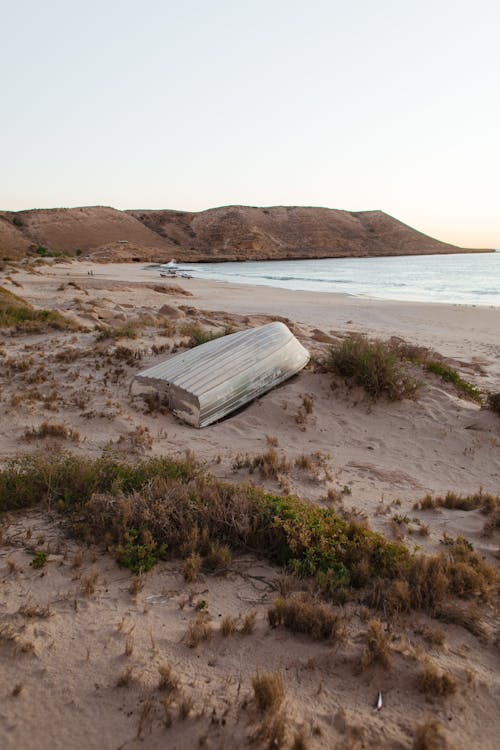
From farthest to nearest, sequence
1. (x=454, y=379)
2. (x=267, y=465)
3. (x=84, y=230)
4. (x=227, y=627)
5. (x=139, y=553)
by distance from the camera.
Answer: (x=84, y=230)
(x=454, y=379)
(x=267, y=465)
(x=139, y=553)
(x=227, y=627)

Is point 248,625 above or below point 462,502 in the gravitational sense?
above

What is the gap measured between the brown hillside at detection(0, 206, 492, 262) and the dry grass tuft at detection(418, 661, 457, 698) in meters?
63.6

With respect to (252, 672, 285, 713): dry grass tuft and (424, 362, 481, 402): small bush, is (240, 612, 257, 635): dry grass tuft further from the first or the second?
(424, 362, 481, 402): small bush

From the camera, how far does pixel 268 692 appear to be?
2604 mm

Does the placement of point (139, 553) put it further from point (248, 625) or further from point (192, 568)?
point (248, 625)

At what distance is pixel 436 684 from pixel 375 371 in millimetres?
5885

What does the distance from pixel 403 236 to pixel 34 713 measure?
417ft

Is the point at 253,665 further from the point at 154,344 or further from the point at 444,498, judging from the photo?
the point at 154,344

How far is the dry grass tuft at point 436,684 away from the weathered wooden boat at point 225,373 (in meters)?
4.90

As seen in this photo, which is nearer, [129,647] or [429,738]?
[429,738]

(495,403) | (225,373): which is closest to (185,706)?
(225,373)

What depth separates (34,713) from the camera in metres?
2.59

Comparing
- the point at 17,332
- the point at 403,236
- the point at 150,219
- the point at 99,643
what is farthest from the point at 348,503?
→ the point at 403,236

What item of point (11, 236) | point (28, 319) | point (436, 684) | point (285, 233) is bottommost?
point (436, 684)
